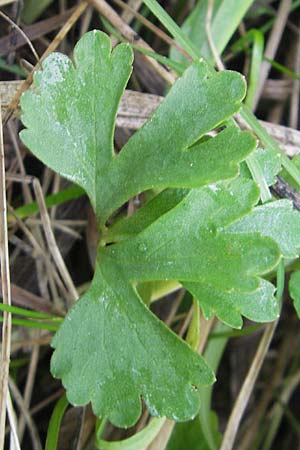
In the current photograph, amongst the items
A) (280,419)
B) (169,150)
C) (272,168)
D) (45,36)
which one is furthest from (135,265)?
(280,419)

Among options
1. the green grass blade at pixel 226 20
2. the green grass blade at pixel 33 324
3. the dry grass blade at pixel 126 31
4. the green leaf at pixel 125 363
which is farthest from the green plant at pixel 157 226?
the green grass blade at pixel 226 20

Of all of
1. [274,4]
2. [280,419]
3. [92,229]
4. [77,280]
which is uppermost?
[274,4]

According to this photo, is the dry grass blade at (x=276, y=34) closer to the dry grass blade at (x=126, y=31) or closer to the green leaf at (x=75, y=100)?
the dry grass blade at (x=126, y=31)

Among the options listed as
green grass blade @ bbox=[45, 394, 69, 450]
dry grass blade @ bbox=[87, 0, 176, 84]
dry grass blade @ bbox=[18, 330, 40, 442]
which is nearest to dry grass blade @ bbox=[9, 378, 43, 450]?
dry grass blade @ bbox=[18, 330, 40, 442]

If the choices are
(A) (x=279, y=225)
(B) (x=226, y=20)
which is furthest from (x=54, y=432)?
(B) (x=226, y=20)

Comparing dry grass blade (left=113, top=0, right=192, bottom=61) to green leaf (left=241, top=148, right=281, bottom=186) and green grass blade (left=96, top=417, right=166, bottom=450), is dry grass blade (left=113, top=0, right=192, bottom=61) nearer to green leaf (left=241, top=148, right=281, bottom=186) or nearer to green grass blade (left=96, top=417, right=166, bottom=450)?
green leaf (left=241, top=148, right=281, bottom=186)

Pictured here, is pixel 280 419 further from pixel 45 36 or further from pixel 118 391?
pixel 45 36
